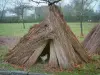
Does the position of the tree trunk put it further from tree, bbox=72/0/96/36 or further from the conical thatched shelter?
tree, bbox=72/0/96/36

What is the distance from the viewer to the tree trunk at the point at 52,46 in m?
9.43

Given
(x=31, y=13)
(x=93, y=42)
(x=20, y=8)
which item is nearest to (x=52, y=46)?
(x=93, y=42)

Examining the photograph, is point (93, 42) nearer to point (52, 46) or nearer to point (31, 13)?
point (52, 46)

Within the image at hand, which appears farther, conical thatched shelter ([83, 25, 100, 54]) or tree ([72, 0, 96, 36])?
tree ([72, 0, 96, 36])

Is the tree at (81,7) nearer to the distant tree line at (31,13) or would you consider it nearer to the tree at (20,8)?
the distant tree line at (31,13)

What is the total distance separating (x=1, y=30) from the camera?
26.3 metres

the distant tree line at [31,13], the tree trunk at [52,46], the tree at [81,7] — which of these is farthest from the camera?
the tree at [81,7]

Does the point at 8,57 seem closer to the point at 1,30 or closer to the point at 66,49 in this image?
the point at 66,49

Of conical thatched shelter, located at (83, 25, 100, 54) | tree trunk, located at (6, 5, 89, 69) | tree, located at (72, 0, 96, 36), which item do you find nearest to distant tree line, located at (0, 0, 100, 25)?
tree, located at (72, 0, 96, 36)

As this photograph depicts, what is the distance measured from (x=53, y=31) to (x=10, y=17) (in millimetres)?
14457

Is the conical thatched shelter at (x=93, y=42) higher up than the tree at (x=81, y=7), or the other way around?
the tree at (x=81, y=7)

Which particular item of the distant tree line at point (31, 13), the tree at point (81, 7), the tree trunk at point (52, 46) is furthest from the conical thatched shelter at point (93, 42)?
the tree at point (81, 7)

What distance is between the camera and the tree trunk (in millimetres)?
9430

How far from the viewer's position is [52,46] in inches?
381
